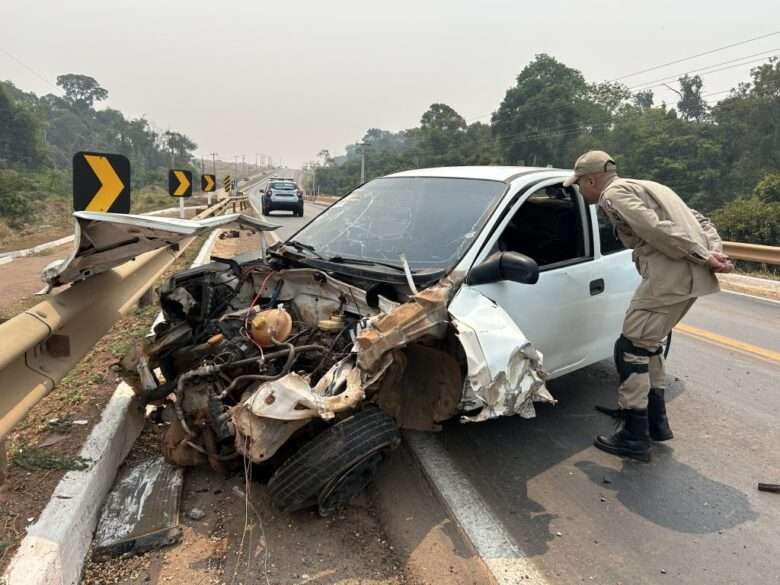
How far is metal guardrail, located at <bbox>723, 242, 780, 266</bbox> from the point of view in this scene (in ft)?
35.0

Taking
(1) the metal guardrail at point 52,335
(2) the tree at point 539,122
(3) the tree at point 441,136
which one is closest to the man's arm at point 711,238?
(1) the metal guardrail at point 52,335

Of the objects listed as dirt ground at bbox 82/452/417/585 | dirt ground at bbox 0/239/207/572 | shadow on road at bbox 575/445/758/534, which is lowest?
shadow on road at bbox 575/445/758/534

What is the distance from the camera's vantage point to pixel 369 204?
4.38 metres

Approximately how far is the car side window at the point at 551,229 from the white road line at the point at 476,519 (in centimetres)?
157

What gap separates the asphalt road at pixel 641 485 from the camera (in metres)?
2.63

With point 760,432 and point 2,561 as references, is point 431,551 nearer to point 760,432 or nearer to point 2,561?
point 2,561

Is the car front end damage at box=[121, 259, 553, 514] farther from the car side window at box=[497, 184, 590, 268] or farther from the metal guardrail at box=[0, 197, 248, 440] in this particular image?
the car side window at box=[497, 184, 590, 268]

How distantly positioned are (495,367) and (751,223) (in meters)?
15.5

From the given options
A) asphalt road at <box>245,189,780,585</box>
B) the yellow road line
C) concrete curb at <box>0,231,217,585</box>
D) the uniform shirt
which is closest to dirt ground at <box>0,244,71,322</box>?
concrete curb at <box>0,231,217,585</box>

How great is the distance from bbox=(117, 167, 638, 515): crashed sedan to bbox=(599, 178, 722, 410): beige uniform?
433mm

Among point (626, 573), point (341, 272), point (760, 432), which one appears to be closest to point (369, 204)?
point (341, 272)

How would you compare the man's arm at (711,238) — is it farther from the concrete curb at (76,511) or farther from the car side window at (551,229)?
the concrete curb at (76,511)

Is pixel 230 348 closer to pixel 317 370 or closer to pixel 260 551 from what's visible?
pixel 317 370

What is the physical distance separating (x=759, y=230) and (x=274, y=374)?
15.7 m
